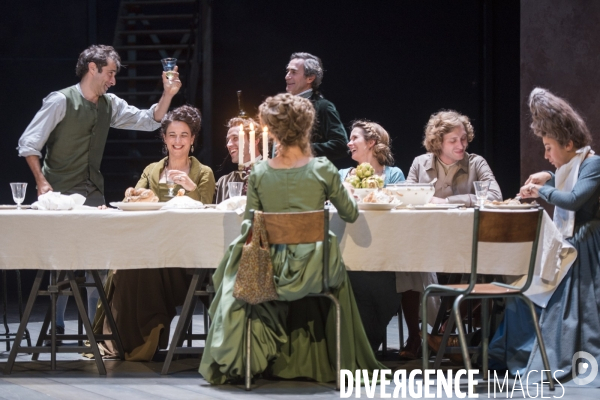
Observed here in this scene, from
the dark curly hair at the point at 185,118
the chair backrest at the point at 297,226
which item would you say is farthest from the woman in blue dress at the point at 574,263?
the dark curly hair at the point at 185,118

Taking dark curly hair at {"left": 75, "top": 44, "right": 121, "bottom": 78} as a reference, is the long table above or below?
below

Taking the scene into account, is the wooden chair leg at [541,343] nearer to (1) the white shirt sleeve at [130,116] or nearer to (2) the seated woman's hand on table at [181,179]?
(2) the seated woman's hand on table at [181,179]

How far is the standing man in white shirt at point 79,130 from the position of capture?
194 inches

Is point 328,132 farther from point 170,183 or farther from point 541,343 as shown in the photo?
point 541,343

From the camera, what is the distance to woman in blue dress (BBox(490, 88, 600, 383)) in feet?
12.2

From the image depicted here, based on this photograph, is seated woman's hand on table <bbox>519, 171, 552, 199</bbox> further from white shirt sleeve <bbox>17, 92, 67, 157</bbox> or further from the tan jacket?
white shirt sleeve <bbox>17, 92, 67, 157</bbox>

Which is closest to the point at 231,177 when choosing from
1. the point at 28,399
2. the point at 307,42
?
the point at 28,399

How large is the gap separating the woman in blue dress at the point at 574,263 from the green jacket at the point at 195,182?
5.43ft

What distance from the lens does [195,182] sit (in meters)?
4.66

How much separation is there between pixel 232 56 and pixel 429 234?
210 inches

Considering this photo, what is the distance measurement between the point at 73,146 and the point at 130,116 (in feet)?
1.33

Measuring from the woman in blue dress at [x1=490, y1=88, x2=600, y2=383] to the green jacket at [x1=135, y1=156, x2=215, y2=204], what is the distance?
1.65m

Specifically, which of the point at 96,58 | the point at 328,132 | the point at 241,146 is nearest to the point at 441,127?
the point at 328,132

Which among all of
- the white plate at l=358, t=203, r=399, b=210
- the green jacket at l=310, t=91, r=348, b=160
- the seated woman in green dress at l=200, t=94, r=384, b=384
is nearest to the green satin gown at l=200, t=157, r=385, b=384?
the seated woman in green dress at l=200, t=94, r=384, b=384
